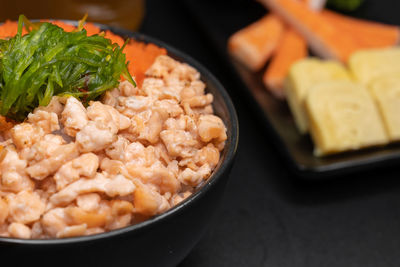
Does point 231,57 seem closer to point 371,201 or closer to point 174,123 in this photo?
point 371,201

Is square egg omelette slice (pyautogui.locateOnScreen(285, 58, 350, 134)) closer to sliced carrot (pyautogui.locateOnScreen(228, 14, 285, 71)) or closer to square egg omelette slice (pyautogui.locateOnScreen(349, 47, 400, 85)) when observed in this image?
square egg omelette slice (pyautogui.locateOnScreen(349, 47, 400, 85))

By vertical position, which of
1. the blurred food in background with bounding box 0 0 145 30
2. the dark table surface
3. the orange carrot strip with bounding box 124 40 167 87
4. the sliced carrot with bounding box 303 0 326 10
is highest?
the orange carrot strip with bounding box 124 40 167 87

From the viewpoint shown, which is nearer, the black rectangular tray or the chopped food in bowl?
the chopped food in bowl

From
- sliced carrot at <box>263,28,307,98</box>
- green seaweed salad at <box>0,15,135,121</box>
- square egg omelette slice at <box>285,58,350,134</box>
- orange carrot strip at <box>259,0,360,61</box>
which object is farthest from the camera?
orange carrot strip at <box>259,0,360,61</box>

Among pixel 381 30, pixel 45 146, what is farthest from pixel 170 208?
pixel 381 30

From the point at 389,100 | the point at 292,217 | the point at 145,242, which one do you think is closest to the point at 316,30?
the point at 389,100

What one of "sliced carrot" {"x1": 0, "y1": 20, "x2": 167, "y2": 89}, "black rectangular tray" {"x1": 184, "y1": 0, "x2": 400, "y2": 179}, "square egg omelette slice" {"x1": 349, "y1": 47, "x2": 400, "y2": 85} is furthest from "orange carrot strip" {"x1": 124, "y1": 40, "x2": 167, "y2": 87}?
"square egg omelette slice" {"x1": 349, "y1": 47, "x2": 400, "y2": 85}

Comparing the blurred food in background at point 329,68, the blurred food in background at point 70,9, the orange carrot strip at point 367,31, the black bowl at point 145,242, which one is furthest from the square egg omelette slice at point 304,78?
the black bowl at point 145,242
